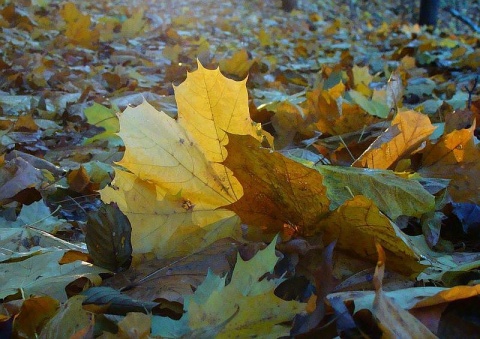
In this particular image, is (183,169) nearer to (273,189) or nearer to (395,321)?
(273,189)

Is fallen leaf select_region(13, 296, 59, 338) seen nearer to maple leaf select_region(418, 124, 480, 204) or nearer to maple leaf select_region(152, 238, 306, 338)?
maple leaf select_region(152, 238, 306, 338)

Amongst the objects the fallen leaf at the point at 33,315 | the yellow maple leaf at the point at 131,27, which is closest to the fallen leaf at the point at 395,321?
the fallen leaf at the point at 33,315

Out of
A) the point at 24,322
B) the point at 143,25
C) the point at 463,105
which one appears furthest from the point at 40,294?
the point at 143,25

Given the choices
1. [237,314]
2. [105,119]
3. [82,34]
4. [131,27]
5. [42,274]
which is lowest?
[131,27]

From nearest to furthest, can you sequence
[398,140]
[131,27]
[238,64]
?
[398,140] < [238,64] < [131,27]

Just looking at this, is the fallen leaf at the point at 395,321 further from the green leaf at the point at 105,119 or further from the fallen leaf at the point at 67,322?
the green leaf at the point at 105,119

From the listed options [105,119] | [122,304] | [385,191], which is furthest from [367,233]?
[105,119]

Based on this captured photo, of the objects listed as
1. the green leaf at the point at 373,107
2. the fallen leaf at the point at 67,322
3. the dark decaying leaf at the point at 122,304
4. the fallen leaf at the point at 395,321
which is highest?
the fallen leaf at the point at 395,321

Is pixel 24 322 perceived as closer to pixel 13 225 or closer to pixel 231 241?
pixel 231 241
